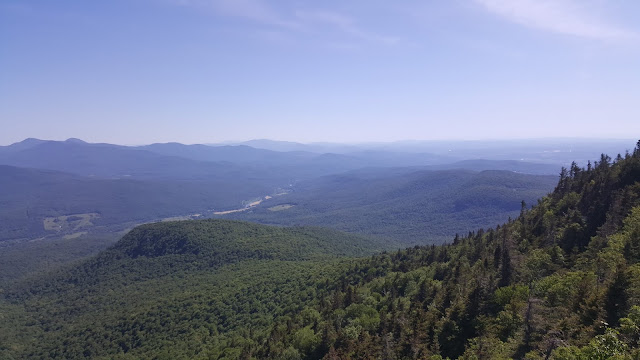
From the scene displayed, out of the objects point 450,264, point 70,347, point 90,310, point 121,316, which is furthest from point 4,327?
point 450,264

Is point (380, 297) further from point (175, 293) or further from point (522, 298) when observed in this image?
point (175, 293)

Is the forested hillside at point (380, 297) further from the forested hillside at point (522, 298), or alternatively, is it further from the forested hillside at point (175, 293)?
the forested hillside at point (175, 293)

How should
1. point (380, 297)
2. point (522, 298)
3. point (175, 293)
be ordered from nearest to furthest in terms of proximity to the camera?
point (522, 298)
point (380, 297)
point (175, 293)

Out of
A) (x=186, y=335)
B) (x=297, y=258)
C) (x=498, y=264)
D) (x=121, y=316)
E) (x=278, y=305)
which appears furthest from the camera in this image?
(x=297, y=258)

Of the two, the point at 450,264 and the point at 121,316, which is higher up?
the point at 450,264

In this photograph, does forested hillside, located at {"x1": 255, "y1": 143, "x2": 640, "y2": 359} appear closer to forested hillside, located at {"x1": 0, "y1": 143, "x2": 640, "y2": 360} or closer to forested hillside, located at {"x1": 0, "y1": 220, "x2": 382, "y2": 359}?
forested hillside, located at {"x1": 0, "y1": 143, "x2": 640, "y2": 360}

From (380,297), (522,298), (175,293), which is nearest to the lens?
(522,298)

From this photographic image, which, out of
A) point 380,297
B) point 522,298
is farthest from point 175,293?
point 522,298

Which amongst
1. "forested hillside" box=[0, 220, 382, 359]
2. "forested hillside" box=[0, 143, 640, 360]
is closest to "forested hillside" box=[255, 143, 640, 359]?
"forested hillside" box=[0, 143, 640, 360]

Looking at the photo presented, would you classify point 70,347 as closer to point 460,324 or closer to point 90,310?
point 90,310
